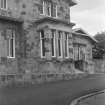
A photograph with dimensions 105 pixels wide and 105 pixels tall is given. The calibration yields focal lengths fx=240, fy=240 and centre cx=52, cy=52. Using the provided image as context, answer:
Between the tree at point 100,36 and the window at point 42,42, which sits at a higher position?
the tree at point 100,36

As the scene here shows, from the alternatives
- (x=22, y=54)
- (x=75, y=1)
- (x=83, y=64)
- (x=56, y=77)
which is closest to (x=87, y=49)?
(x=83, y=64)

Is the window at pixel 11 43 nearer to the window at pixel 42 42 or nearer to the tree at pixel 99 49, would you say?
the window at pixel 42 42

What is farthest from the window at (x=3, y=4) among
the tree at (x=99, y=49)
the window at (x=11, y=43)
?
the tree at (x=99, y=49)

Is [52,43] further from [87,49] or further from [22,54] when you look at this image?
[87,49]

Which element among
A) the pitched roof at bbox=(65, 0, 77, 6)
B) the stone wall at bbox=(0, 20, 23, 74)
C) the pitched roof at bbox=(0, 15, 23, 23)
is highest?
the pitched roof at bbox=(65, 0, 77, 6)

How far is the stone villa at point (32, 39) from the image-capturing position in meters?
20.0

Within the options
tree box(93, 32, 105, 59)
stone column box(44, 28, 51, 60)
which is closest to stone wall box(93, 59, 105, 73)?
tree box(93, 32, 105, 59)

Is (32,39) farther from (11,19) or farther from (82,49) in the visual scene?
(82,49)

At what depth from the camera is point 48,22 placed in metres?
20.7

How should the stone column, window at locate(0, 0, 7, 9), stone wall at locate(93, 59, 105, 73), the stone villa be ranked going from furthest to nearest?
stone wall at locate(93, 59, 105, 73) → window at locate(0, 0, 7, 9) → the stone column → the stone villa

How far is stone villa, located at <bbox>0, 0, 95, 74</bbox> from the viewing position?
20047 mm

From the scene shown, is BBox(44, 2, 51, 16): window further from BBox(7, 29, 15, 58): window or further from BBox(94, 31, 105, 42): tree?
BBox(94, 31, 105, 42): tree

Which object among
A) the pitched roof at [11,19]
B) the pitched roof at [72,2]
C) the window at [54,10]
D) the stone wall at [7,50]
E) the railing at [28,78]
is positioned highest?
the pitched roof at [72,2]

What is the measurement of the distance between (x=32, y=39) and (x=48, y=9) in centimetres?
365
